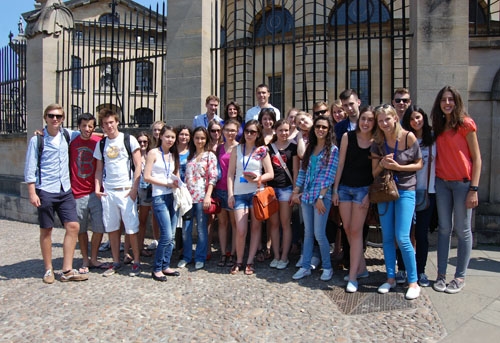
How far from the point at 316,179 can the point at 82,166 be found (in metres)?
3.01

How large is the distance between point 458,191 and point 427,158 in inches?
19.2

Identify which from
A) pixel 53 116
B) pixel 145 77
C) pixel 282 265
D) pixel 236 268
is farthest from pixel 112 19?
pixel 145 77

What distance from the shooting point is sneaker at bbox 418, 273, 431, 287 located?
455cm

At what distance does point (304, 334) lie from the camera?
349 cm

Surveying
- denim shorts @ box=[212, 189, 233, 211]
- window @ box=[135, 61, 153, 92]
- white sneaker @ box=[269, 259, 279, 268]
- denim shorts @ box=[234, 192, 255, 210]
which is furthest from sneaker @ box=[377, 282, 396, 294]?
window @ box=[135, 61, 153, 92]

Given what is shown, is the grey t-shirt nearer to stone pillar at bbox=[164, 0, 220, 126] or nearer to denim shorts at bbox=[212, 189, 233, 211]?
denim shorts at bbox=[212, 189, 233, 211]

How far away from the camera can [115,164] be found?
202 inches

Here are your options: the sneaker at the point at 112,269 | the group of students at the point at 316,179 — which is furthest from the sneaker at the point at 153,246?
the sneaker at the point at 112,269

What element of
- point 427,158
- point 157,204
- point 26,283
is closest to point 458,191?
point 427,158

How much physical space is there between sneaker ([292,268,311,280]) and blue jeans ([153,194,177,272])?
1.59 m

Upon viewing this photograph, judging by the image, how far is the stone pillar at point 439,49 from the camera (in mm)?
6035

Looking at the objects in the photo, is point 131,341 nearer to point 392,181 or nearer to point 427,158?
point 392,181

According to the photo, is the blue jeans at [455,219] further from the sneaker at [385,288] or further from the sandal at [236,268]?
the sandal at [236,268]

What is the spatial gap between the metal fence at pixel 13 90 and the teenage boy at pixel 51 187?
7.35m
